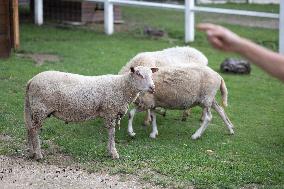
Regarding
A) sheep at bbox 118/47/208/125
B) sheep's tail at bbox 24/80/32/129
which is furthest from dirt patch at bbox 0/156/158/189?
sheep at bbox 118/47/208/125

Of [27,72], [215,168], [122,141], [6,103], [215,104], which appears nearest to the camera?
[215,168]

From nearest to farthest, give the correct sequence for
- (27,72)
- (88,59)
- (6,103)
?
(6,103) < (27,72) < (88,59)

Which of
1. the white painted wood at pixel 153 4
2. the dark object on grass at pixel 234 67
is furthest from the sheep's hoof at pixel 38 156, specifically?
the white painted wood at pixel 153 4

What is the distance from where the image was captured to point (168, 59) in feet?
25.4

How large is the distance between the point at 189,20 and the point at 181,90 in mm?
7330

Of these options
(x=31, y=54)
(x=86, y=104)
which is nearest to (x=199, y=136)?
(x=86, y=104)

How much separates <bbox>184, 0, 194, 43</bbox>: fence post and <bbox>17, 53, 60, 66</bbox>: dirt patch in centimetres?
344

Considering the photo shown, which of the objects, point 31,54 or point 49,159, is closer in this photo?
point 49,159

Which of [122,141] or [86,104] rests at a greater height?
[86,104]

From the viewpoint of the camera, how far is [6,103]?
26.2 ft

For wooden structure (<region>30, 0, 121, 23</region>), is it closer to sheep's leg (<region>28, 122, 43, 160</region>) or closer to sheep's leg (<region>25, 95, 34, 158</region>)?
sheep's leg (<region>25, 95, 34, 158</region>)

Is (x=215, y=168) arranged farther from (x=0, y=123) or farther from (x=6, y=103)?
(x=6, y=103)

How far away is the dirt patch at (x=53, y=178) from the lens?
5.10m

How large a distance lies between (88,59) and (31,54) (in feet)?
4.09
